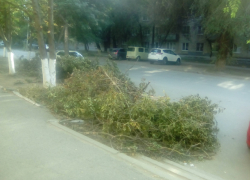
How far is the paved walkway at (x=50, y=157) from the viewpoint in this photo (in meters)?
3.98

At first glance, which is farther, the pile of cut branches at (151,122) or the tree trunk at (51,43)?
the tree trunk at (51,43)

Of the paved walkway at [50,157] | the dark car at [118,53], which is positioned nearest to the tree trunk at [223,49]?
the dark car at [118,53]

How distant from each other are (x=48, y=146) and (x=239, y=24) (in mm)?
13727

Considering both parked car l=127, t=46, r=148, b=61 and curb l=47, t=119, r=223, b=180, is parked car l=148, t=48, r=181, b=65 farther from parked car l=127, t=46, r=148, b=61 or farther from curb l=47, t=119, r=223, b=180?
curb l=47, t=119, r=223, b=180

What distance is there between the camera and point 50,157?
4.56 meters

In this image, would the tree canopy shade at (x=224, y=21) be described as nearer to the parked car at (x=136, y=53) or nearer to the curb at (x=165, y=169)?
the curb at (x=165, y=169)

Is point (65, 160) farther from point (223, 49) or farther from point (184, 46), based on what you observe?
point (184, 46)

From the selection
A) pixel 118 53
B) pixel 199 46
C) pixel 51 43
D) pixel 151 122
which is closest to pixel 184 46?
pixel 199 46

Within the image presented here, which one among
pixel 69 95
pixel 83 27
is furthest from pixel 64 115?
pixel 83 27

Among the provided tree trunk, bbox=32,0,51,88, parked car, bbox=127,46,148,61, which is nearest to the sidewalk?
tree trunk, bbox=32,0,51,88

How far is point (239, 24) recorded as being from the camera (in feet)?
49.1

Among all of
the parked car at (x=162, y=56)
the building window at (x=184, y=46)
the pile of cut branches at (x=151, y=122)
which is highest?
the building window at (x=184, y=46)

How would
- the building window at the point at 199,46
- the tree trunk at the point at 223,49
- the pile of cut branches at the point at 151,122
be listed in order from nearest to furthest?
the pile of cut branches at the point at 151,122
the tree trunk at the point at 223,49
the building window at the point at 199,46

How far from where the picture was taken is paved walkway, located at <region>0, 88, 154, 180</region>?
13.1 ft
